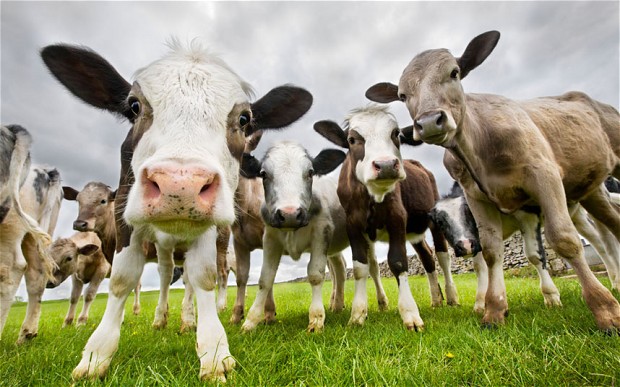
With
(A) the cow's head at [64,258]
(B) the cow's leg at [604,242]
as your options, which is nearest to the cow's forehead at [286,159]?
(B) the cow's leg at [604,242]

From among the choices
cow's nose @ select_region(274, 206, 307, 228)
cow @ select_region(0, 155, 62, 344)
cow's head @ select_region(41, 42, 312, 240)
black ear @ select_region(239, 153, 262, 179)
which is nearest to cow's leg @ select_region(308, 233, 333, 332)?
cow's nose @ select_region(274, 206, 307, 228)

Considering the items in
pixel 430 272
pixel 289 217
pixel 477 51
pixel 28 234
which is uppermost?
pixel 477 51

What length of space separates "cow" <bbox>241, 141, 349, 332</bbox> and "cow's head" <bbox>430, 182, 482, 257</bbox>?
153 centimetres

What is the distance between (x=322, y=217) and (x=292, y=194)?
2.99 ft

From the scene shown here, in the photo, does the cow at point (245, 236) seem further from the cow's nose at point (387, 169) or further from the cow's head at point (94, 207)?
the cow's head at point (94, 207)

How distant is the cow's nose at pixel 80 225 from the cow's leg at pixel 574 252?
7.65 meters

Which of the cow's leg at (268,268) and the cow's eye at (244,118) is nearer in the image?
the cow's eye at (244,118)

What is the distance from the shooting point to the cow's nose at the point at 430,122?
3.42 metres

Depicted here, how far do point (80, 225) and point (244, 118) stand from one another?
19.3ft

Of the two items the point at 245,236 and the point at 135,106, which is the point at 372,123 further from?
the point at 135,106

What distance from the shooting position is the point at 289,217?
4293 mm

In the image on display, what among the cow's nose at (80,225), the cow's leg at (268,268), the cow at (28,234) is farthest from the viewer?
the cow's nose at (80,225)

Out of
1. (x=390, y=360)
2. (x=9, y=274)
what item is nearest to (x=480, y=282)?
(x=390, y=360)

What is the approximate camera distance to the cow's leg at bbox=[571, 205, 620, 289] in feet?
19.0
